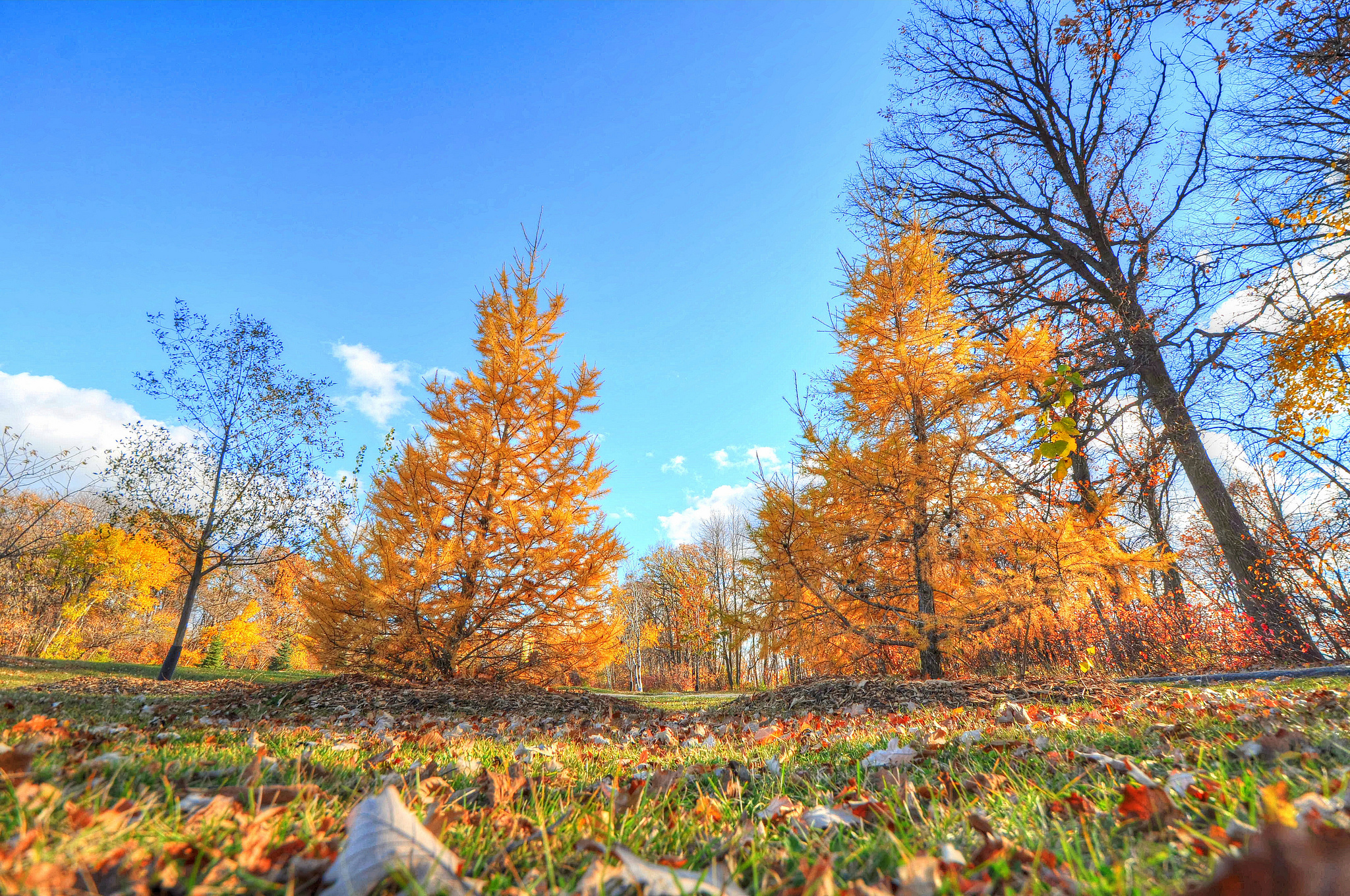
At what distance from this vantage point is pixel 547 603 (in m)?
8.95

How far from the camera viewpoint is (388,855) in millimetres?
894

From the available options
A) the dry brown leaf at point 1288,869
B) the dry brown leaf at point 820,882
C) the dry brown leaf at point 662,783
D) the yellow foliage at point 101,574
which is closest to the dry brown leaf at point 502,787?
the dry brown leaf at point 662,783

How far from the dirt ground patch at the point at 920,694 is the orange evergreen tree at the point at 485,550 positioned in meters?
3.71

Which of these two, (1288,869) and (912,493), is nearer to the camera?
(1288,869)

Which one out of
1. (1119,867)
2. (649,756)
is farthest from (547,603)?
(1119,867)

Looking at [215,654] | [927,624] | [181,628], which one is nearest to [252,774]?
[927,624]

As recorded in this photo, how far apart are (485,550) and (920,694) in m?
6.75

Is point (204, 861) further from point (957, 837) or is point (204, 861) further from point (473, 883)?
point (957, 837)

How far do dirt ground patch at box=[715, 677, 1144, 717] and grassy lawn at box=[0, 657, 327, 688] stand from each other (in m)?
10.5

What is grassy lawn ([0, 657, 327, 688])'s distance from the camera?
8.85 m

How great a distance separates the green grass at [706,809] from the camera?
90 centimetres

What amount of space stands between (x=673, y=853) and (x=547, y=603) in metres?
8.21

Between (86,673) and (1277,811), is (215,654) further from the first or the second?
(1277,811)

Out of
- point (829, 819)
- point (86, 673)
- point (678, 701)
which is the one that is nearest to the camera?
point (829, 819)
